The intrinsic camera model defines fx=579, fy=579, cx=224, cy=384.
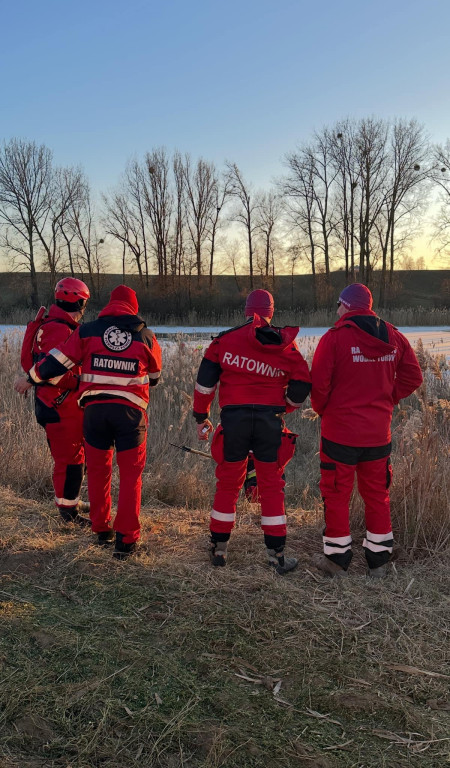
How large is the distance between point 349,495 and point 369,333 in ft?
3.51

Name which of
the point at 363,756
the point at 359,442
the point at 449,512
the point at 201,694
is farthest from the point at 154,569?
the point at 449,512

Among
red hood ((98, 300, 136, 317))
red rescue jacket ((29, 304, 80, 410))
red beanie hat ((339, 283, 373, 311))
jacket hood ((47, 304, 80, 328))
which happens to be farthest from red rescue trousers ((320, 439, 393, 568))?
jacket hood ((47, 304, 80, 328))

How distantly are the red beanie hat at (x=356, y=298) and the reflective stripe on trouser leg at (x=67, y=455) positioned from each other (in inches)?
86.7

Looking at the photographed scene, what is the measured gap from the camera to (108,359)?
12.9 ft

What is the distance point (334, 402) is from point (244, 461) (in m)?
0.71

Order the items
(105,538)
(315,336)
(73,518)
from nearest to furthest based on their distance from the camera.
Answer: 1. (105,538)
2. (73,518)
3. (315,336)

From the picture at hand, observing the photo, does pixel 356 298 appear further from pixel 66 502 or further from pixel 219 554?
pixel 66 502

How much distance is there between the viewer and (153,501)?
221 inches

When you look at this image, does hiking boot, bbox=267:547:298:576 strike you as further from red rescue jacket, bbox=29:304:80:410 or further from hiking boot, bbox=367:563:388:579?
red rescue jacket, bbox=29:304:80:410

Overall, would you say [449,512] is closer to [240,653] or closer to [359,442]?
→ [359,442]

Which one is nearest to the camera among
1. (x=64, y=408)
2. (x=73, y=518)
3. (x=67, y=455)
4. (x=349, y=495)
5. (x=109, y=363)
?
(x=349, y=495)

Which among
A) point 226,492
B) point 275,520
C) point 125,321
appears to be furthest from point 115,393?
point 275,520

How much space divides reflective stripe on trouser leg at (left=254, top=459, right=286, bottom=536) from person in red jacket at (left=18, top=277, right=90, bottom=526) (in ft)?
5.24

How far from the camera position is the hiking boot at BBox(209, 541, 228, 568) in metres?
3.93
